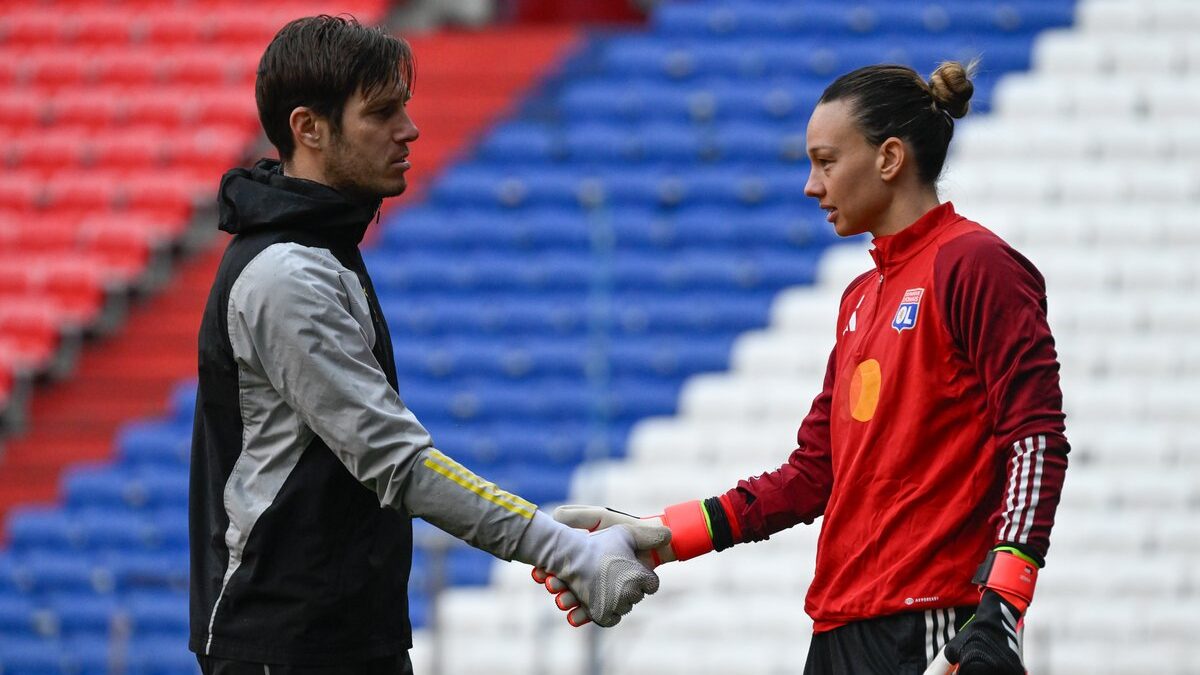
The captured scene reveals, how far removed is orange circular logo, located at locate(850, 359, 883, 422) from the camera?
2.86 metres

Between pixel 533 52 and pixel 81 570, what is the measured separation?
478 centimetres

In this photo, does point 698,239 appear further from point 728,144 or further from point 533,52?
point 533,52

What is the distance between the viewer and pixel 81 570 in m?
8.62

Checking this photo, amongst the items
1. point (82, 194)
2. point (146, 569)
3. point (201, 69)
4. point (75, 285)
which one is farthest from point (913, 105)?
point (201, 69)

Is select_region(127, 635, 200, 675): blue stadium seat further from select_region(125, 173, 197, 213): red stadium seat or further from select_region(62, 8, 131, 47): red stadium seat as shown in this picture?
select_region(62, 8, 131, 47): red stadium seat

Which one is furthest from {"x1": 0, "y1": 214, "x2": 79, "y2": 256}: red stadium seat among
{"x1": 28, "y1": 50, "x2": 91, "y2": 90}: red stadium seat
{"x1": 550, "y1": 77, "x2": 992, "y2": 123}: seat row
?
{"x1": 550, "y1": 77, "x2": 992, "y2": 123}: seat row

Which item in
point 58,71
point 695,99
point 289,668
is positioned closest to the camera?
point 289,668

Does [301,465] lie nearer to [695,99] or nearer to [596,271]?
[596,271]

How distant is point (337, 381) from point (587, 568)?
56 cm

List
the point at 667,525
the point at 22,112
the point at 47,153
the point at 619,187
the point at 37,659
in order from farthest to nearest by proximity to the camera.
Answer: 1. the point at 22,112
2. the point at 47,153
3. the point at 619,187
4. the point at 37,659
5. the point at 667,525

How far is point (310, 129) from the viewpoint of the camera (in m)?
2.90

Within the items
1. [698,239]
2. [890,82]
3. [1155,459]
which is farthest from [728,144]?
[890,82]

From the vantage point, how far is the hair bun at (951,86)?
289 centimetres

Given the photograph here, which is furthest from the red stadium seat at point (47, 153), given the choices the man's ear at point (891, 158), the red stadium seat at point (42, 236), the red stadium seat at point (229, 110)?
Result: the man's ear at point (891, 158)
